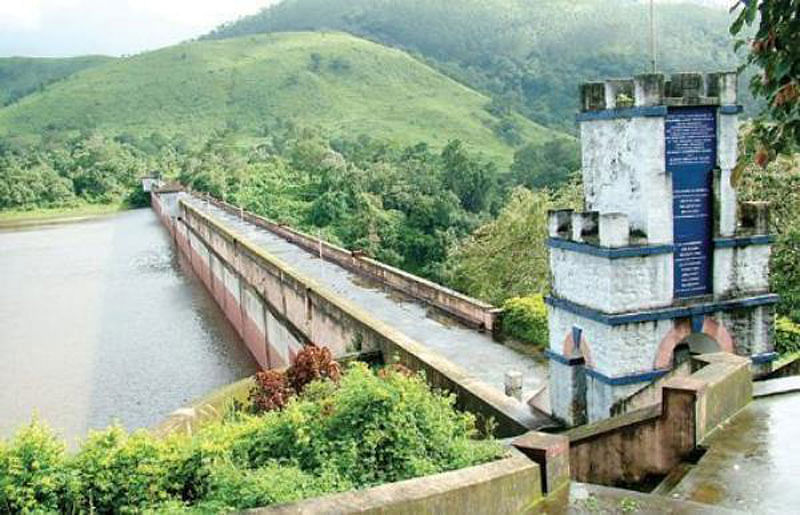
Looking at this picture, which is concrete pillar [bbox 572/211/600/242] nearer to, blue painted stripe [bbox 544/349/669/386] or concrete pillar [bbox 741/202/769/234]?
blue painted stripe [bbox 544/349/669/386]

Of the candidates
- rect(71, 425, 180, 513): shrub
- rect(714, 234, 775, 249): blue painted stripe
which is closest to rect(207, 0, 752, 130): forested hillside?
rect(714, 234, 775, 249): blue painted stripe

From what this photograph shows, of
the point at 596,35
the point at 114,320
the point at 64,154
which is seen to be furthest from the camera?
the point at 596,35

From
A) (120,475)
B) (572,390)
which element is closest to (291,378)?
(572,390)

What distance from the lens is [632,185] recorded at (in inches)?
324

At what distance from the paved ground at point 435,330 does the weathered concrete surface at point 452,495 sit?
5.64m

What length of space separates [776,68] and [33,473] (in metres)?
5.53

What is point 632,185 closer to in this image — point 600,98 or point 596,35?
point 600,98

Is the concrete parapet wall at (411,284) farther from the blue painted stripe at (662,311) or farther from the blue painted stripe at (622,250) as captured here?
the blue painted stripe at (622,250)

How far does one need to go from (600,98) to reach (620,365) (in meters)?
2.71

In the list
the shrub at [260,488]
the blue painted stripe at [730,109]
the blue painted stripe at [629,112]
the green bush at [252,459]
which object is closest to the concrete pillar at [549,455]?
the green bush at [252,459]

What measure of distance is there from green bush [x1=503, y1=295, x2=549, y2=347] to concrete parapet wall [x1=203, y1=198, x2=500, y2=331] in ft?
1.08

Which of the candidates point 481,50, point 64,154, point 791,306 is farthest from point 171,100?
point 791,306

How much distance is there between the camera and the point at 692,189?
8352 mm

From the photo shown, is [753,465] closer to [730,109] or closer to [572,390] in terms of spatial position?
[572,390]
